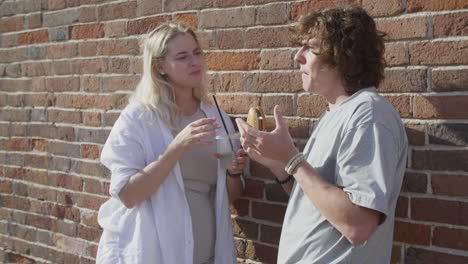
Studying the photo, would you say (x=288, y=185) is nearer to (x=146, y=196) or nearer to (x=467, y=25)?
(x=146, y=196)

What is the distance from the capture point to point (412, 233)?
2.14 meters

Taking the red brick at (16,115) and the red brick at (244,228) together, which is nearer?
the red brick at (244,228)

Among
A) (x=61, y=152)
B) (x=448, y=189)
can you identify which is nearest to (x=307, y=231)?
(x=448, y=189)

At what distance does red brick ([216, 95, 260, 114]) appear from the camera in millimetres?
2617

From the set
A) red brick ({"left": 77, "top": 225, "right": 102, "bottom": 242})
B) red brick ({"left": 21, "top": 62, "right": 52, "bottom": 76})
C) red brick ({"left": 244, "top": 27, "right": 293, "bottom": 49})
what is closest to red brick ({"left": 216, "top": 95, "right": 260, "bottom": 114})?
red brick ({"left": 244, "top": 27, "right": 293, "bottom": 49})

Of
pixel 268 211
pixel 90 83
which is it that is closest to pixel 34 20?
pixel 90 83

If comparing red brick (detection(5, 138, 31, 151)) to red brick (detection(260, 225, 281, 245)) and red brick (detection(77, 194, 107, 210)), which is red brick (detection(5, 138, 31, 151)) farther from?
red brick (detection(260, 225, 281, 245))

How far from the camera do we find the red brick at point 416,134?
209 centimetres

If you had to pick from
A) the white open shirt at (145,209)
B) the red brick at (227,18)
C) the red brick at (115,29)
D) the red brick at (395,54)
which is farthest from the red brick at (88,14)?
the red brick at (395,54)

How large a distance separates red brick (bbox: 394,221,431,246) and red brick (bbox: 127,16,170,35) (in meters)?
1.57

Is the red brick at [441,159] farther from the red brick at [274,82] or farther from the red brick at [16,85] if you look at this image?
the red brick at [16,85]

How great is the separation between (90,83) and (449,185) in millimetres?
2125

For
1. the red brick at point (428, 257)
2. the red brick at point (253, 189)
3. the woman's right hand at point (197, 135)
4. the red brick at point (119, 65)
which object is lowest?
the red brick at point (428, 257)

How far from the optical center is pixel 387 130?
1.66 meters
